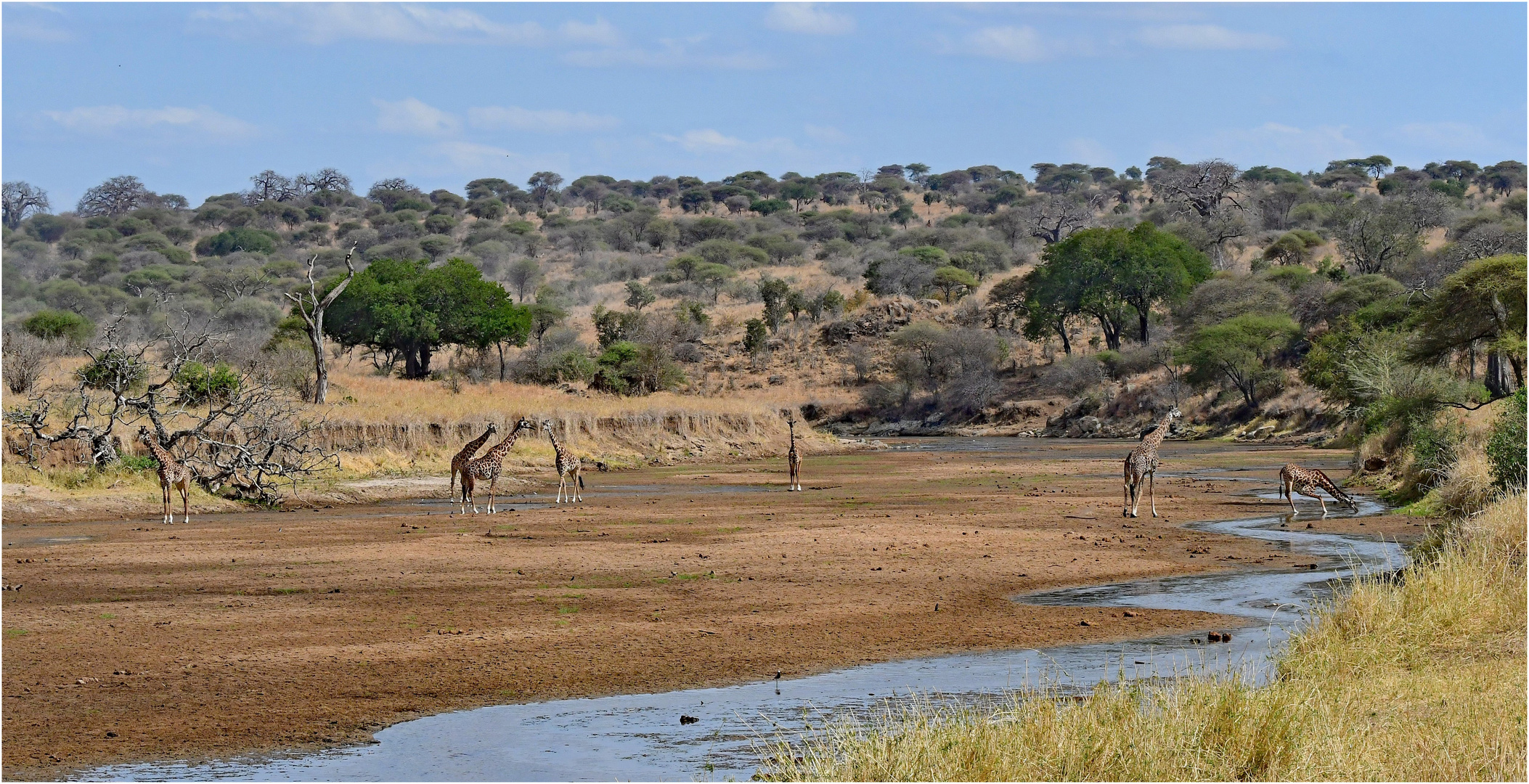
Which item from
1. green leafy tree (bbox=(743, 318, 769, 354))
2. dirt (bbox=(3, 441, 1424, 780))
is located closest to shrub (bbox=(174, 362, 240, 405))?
dirt (bbox=(3, 441, 1424, 780))

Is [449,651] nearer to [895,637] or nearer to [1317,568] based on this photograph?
[895,637]

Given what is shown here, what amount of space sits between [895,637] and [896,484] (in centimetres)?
1932

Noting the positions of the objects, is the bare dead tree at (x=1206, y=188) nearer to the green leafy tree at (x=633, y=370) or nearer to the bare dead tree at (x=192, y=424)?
the green leafy tree at (x=633, y=370)

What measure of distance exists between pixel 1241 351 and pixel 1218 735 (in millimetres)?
53069

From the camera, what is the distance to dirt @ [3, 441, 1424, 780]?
10.8m

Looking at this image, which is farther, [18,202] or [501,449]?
[18,202]

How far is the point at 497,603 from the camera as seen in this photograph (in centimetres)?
1527

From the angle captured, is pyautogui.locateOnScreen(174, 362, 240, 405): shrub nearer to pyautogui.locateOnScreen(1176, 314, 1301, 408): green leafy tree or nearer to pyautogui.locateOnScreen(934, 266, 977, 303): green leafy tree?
pyautogui.locateOnScreen(1176, 314, 1301, 408): green leafy tree

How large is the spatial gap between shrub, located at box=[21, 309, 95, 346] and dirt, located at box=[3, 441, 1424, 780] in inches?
1252

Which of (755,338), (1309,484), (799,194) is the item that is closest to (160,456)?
(1309,484)

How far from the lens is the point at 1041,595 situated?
52.4 ft

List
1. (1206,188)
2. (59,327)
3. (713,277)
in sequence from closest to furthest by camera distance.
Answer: (59,327) → (713,277) → (1206,188)

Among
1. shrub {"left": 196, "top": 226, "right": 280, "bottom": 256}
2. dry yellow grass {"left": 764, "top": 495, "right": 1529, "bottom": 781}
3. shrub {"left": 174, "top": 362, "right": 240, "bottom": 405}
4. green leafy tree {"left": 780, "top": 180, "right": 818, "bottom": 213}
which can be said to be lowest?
dry yellow grass {"left": 764, "top": 495, "right": 1529, "bottom": 781}

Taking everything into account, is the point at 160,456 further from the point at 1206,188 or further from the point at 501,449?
the point at 1206,188
